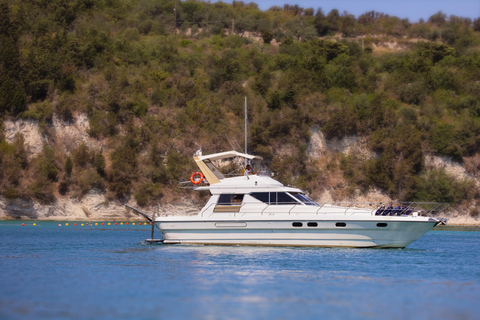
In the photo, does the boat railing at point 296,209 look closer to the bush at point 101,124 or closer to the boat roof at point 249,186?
the boat roof at point 249,186

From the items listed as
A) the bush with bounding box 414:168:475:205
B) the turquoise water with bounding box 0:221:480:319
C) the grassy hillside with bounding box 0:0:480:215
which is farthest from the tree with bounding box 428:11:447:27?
the turquoise water with bounding box 0:221:480:319

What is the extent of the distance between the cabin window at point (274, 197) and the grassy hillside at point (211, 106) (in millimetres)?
29652

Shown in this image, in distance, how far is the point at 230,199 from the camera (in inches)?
1147

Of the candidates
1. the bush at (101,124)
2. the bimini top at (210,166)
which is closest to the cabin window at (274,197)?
the bimini top at (210,166)

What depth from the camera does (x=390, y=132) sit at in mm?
61562

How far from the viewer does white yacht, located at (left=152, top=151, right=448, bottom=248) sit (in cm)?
2733

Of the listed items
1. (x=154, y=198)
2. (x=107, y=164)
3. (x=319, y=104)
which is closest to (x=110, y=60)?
(x=107, y=164)

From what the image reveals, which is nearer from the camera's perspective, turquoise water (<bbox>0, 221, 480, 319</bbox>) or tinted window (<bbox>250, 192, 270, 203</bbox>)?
turquoise water (<bbox>0, 221, 480, 319</bbox>)

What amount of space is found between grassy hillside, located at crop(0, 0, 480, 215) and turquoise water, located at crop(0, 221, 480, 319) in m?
28.3

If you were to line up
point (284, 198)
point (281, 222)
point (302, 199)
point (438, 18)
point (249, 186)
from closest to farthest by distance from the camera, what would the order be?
point (281, 222) < point (284, 198) < point (302, 199) < point (249, 186) < point (438, 18)

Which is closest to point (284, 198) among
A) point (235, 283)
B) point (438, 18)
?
point (235, 283)

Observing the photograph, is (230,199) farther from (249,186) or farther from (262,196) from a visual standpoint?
(262,196)

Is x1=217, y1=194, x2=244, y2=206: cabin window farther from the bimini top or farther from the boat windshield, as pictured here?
the boat windshield

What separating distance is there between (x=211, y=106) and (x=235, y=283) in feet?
153
